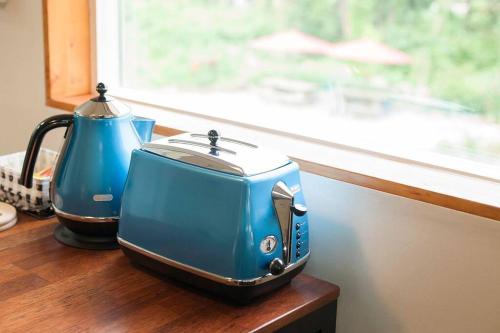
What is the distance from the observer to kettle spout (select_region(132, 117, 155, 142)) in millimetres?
1453

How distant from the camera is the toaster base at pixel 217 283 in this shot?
1154mm

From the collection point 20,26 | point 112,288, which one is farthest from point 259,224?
point 20,26

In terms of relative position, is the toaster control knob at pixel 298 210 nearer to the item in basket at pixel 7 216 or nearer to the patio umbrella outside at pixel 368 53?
the patio umbrella outside at pixel 368 53

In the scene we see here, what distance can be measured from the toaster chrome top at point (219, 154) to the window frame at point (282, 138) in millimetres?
172

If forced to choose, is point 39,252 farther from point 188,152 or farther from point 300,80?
point 300,80

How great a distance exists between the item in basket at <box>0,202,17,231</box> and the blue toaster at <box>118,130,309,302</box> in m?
0.31

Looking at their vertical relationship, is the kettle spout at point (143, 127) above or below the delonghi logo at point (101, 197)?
above

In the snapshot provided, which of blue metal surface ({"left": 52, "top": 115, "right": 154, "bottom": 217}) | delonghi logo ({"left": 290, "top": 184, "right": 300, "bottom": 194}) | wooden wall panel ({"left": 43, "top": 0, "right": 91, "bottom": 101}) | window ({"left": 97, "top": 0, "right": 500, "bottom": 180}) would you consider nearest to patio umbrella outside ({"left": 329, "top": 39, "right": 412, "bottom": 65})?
window ({"left": 97, "top": 0, "right": 500, "bottom": 180})

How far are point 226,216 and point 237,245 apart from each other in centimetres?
5

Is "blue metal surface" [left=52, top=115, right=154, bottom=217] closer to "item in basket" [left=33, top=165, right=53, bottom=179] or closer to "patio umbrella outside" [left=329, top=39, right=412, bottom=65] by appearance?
"item in basket" [left=33, top=165, right=53, bottom=179]

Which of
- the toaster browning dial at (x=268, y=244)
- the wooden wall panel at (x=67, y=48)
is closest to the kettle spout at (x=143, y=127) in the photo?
the toaster browning dial at (x=268, y=244)

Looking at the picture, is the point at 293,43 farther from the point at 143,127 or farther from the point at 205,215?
the point at 205,215

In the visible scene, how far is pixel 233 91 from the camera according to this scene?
179cm

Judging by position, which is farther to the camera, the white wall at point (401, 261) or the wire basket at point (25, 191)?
the wire basket at point (25, 191)
